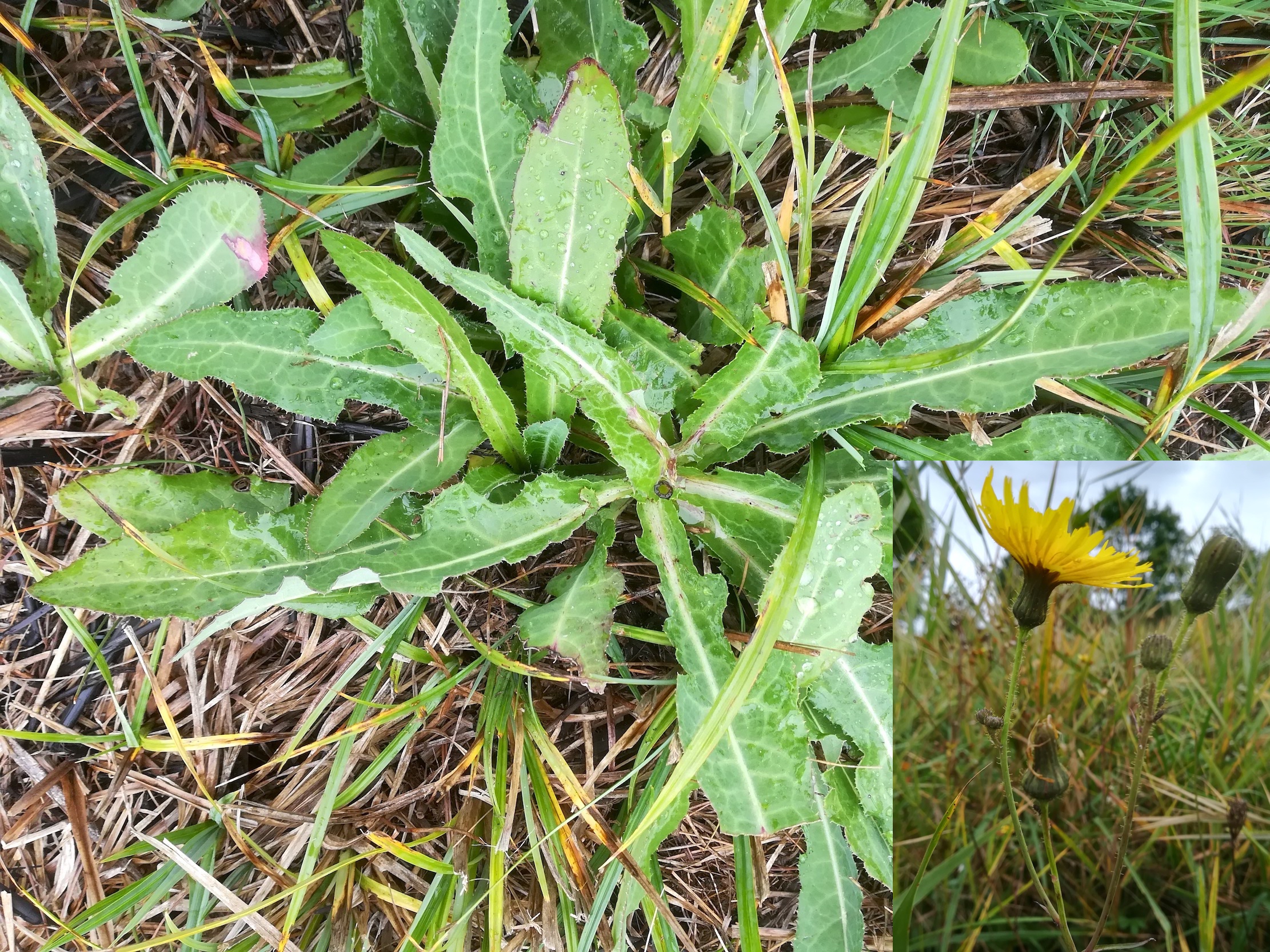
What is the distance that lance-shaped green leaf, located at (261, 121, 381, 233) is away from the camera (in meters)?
1.10

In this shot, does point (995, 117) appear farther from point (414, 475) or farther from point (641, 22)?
point (414, 475)

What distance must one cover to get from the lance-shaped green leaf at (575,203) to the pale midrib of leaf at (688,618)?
25cm

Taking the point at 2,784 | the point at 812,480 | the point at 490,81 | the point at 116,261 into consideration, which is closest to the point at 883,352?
the point at 812,480

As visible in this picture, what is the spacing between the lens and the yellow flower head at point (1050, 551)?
770 mm

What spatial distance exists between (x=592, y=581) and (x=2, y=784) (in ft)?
3.11

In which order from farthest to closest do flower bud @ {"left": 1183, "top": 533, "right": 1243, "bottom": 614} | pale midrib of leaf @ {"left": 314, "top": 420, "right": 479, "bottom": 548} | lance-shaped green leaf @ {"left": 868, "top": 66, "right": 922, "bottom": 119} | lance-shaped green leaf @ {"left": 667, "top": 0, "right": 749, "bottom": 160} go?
1. lance-shaped green leaf @ {"left": 868, "top": 66, "right": 922, "bottom": 119}
2. pale midrib of leaf @ {"left": 314, "top": 420, "right": 479, "bottom": 548}
3. lance-shaped green leaf @ {"left": 667, "top": 0, "right": 749, "bottom": 160}
4. flower bud @ {"left": 1183, "top": 533, "right": 1243, "bottom": 614}

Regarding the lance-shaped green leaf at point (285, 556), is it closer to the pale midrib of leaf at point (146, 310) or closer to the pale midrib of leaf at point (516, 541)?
the pale midrib of leaf at point (516, 541)

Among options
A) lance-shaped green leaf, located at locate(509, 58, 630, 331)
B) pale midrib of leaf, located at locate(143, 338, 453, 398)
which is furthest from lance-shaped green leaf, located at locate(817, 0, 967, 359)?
pale midrib of leaf, located at locate(143, 338, 453, 398)

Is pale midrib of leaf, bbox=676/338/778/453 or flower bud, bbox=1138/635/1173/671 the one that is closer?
flower bud, bbox=1138/635/1173/671

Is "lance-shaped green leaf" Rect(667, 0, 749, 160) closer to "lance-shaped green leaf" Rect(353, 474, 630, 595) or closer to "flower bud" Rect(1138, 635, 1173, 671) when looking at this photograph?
"lance-shaped green leaf" Rect(353, 474, 630, 595)

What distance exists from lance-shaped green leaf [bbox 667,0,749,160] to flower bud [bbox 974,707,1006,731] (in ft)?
2.38

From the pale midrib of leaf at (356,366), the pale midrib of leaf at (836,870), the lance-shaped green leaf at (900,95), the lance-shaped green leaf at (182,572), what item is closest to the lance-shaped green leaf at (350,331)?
the pale midrib of leaf at (356,366)

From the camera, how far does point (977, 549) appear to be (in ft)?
2.70

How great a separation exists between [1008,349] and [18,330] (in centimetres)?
126
